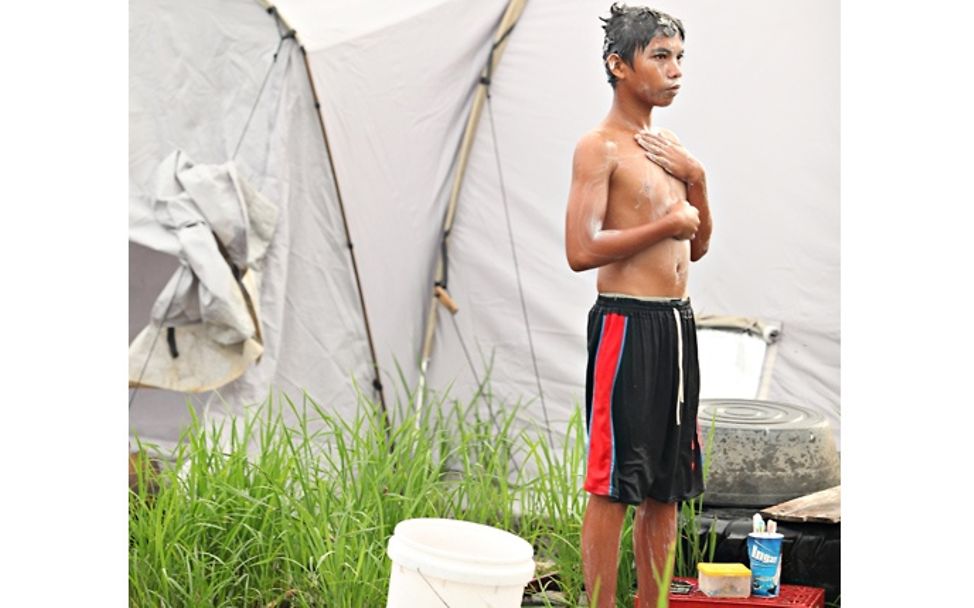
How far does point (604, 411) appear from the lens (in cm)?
255

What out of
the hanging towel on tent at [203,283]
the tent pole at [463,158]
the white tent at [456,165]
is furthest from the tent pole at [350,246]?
the hanging towel on tent at [203,283]

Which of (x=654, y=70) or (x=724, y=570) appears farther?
(x=724, y=570)

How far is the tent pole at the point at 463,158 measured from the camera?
417cm

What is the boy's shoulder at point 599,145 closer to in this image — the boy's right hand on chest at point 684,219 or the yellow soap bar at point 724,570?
the boy's right hand on chest at point 684,219

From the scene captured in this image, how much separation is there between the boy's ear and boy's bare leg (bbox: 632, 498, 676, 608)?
850mm

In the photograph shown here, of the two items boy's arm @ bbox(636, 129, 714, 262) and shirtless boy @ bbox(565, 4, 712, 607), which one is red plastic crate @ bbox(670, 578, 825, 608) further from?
boy's arm @ bbox(636, 129, 714, 262)

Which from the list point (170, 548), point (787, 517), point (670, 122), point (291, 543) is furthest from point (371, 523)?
point (670, 122)

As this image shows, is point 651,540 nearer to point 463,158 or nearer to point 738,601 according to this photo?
point 738,601

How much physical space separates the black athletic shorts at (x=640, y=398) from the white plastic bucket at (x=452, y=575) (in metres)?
0.25

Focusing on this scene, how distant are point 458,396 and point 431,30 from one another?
3.86ft

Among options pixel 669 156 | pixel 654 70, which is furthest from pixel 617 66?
pixel 669 156

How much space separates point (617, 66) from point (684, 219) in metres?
0.33

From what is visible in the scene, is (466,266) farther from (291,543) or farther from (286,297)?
(291,543)

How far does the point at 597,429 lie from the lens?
2557 mm
